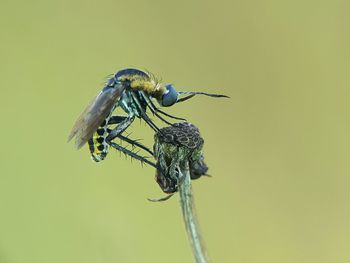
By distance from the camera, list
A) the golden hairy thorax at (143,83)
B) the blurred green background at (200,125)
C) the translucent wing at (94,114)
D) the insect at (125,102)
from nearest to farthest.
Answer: the translucent wing at (94,114), the insect at (125,102), the golden hairy thorax at (143,83), the blurred green background at (200,125)

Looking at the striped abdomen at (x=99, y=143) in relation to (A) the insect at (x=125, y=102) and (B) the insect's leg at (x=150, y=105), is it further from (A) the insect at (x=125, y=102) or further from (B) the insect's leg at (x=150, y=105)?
(B) the insect's leg at (x=150, y=105)

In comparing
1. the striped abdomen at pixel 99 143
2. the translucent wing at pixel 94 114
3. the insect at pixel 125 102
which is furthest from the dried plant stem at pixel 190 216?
the striped abdomen at pixel 99 143

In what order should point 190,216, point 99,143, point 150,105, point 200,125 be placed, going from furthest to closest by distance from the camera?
point 200,125 < point 150,105 < point 99,143 < point 190,216

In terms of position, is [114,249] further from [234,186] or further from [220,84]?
[220,84]

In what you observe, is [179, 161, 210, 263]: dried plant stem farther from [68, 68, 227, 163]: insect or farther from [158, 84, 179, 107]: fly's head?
[158, 84, 179, 107]: fly's head

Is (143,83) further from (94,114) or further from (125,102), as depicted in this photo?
(94,114)

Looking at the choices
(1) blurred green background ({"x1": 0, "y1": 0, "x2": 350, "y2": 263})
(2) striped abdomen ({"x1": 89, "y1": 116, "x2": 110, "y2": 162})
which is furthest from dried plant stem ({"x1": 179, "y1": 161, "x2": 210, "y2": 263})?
(1) blurred green background ({"x1": 0, "y1": 0, "x2": 350, "y2": 263})

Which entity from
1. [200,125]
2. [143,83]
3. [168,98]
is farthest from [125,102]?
[200,125]

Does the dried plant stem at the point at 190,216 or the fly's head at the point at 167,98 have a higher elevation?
the fly's head at the point at 167,98
